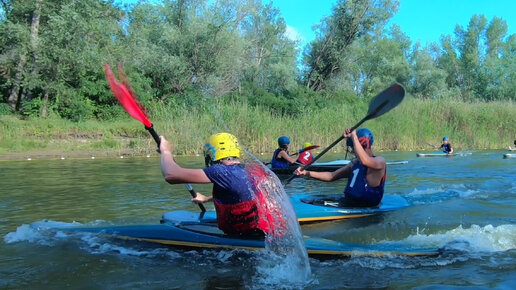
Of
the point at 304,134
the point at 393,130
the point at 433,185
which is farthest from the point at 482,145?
the point at 433,185

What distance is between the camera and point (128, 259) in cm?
404

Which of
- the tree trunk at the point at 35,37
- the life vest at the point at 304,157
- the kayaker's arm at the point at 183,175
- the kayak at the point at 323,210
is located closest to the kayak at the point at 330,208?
the kayak at the point at 323,210

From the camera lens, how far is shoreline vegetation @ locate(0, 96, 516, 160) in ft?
51.8

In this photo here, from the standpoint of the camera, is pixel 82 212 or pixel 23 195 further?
pixel 23 195

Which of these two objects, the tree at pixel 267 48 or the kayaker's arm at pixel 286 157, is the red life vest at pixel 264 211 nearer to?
the kayaker's arm at pixel 286 157

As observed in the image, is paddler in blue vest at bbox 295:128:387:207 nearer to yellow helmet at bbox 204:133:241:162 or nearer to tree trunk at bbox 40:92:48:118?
yellow helmet at bbox 204:133:241:162

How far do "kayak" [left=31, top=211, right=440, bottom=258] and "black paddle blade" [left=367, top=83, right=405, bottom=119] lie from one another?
2.08 meters

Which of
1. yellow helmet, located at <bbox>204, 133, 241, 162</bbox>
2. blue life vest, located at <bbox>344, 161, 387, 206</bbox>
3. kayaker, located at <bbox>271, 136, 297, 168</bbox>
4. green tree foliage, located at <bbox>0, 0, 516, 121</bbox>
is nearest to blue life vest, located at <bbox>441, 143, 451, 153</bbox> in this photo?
green tree foliage, located at <bbox>0, 0, 516, 121</bbox>

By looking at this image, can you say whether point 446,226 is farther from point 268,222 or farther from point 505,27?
point 505,27

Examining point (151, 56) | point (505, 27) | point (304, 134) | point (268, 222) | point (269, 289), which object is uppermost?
point (505, 27)

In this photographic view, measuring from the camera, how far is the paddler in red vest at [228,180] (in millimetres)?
3451

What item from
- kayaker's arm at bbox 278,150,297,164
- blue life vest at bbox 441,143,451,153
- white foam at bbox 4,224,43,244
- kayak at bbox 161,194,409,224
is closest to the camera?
white foam at bbox 4,224,43,244

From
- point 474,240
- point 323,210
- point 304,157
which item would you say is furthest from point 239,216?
point 304,157

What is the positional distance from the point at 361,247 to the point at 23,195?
6.01 meters
